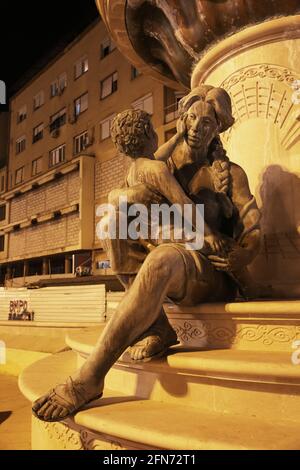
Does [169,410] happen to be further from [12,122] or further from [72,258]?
[12,122]

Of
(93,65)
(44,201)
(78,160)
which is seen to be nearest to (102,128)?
(78,160)

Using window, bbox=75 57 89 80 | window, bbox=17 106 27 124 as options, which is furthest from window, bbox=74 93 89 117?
window, bbox=17 106 27 124

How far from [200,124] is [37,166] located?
97.9 ft

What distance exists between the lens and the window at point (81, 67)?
83.5 ft

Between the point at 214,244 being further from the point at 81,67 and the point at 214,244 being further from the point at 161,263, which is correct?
the point at 81,67

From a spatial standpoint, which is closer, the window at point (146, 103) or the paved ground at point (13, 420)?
the paved ground at point (13, 420)

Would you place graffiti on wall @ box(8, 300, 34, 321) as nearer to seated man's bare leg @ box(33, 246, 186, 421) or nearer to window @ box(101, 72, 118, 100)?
Result: seated man's bare leg @ box(33, 246, 186, 421)

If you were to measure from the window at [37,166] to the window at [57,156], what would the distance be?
148cm

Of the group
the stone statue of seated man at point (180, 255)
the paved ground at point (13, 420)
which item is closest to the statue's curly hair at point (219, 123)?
the stone statue of seated man at point (180, 255)

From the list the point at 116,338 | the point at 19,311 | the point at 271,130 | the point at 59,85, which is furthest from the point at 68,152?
the point at 116,338

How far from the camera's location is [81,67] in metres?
26.0

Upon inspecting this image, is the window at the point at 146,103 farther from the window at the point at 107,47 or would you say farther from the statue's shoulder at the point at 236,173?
the statue's shoulder at the point at 236,173

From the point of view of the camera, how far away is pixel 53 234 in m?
26.5

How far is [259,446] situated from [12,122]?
36.9 m
